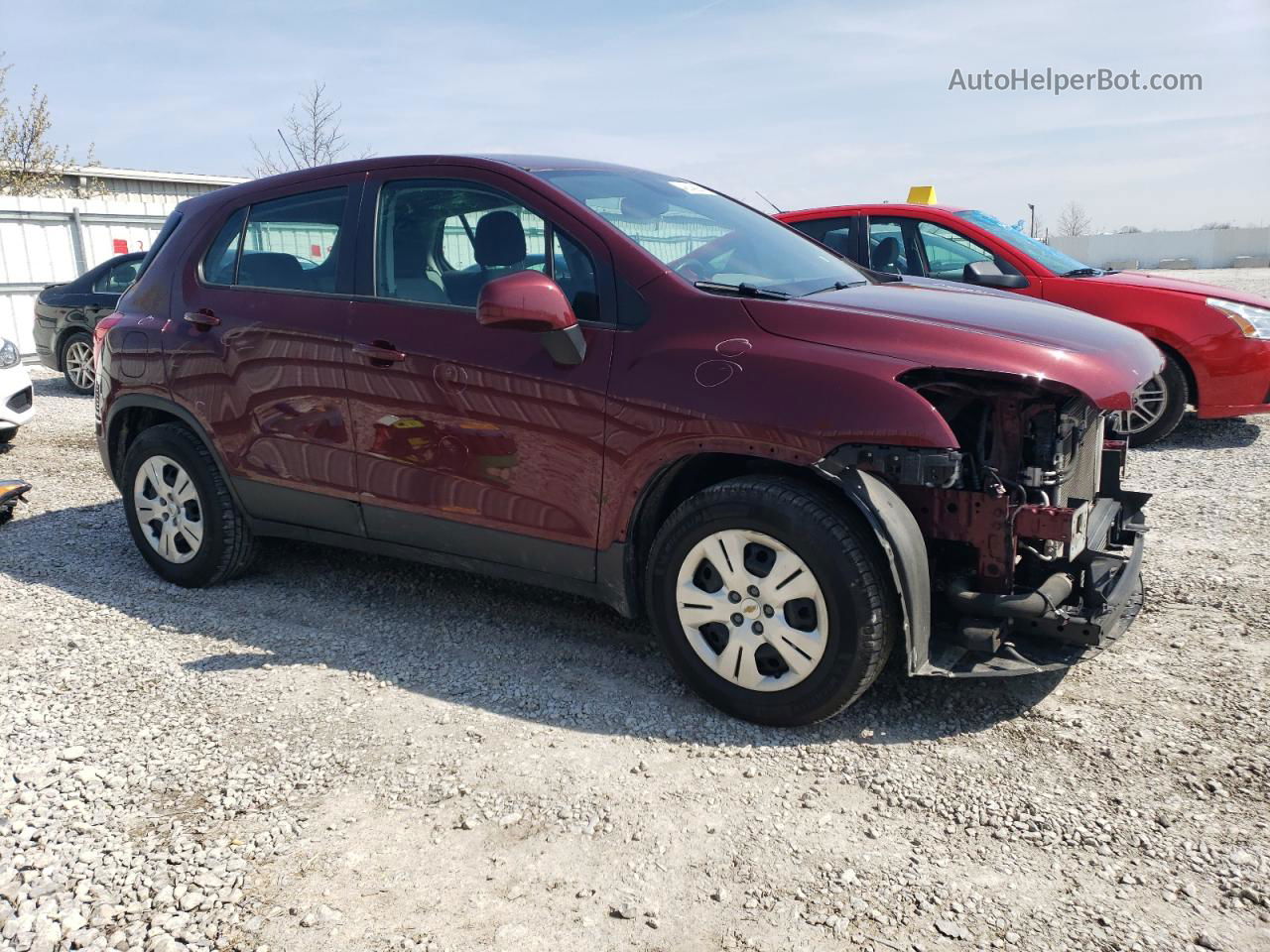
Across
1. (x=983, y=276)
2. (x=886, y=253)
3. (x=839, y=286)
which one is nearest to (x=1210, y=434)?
(x=886, y=253)

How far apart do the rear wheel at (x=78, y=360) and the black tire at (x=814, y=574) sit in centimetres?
1022

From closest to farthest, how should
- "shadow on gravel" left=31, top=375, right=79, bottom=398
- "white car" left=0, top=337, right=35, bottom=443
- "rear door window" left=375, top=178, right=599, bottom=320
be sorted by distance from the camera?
1. "rear door window" left=375, top=178, right=599, bottom=320
2. "white car" left=0, top=337, right=35, bottom=443
3. "shadow on gravel" left=31, top=375, right=79, bottom=398

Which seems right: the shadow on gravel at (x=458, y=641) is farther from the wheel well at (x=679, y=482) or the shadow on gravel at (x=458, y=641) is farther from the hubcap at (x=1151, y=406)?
the hubcap at (x=1151, y=406)

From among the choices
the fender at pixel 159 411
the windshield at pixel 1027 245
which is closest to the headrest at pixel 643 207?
the fender at pixel 159 411

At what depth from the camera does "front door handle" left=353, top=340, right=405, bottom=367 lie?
4.02 metres

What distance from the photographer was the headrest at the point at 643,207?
3926 mm

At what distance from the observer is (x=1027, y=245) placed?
7.90m

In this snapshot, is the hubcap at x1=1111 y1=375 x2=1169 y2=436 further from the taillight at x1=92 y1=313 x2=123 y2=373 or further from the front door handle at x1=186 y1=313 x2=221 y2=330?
the taillight at x1=92 y1=313 x2=123 y2=373

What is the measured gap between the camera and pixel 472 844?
2.86 metres

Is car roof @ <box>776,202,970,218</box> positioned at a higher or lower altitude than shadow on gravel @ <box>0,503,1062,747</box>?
higher

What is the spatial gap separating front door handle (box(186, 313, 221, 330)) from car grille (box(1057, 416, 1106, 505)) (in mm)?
3540

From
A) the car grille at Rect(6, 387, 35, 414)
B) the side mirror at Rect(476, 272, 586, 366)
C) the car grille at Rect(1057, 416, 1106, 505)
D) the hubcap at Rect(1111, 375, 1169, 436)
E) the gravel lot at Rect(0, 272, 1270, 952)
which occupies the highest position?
the side mirror at Rect(476, 272, 586, 366)

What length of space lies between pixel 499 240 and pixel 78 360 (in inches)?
376

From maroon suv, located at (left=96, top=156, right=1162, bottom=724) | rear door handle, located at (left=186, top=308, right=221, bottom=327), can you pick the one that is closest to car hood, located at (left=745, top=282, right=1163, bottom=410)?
maroon suv, located at (left=96, top=156, right=1162, bottom=724)
